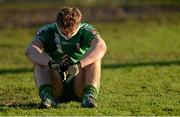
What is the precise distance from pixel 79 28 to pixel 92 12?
2211 cm

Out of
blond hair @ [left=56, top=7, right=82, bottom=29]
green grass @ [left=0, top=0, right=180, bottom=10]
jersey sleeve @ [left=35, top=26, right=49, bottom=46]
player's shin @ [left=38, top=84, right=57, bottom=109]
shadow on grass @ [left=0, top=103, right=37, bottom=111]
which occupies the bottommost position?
green grass @ [left=0, top=0, right=180, bottom=10]

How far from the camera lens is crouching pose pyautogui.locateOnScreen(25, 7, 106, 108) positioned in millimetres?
8203

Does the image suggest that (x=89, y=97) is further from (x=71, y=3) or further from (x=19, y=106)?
(x=71, y=3)

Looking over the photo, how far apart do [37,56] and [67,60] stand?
0.41 metres

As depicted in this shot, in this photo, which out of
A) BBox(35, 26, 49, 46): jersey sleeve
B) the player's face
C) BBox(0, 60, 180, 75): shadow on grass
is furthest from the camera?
BBox(0, 60, 180, 75): shadow on grass

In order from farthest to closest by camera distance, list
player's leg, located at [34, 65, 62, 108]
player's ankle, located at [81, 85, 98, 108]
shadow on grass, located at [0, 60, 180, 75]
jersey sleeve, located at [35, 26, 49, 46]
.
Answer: shadow on grass, located at [0, 60, 180, 75] → jersey sleeve, located at [35, 26, 49, 46] → player's leg, located at [34, 65, 62, 108] → player's ankle, located at [81, 85, 98, 108]

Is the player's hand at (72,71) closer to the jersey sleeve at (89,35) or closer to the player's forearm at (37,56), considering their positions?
the player's forearm at (37,56)

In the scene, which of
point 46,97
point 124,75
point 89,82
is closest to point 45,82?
point 46,97

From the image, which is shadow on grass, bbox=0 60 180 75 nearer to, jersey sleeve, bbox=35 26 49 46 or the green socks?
jersey sleeve, bbox=35 26 49 46

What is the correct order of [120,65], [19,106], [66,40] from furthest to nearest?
[120,65], [19,106], [66,40]

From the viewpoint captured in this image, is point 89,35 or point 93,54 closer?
point 93,54

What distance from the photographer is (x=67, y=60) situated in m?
8.20

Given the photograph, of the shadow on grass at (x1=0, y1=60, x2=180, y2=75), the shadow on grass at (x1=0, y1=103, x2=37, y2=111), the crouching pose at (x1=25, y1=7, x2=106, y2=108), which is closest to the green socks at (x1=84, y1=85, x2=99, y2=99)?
the crouching pose at (x1=25, y1=7, x2=106, y2=108)

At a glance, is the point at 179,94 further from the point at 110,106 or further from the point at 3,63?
the point at 3,63
